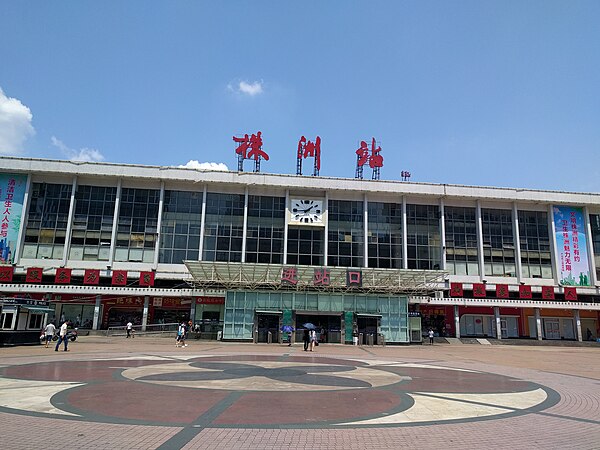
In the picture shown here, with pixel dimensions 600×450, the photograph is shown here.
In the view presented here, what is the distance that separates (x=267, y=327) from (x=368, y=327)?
361 inches

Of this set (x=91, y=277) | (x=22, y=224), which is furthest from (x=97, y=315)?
(x=22, y=224)

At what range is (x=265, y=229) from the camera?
53219 mm

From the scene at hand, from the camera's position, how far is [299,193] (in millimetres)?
54656

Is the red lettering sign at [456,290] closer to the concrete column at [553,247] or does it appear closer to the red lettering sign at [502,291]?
the red lettering sign at [502,291]

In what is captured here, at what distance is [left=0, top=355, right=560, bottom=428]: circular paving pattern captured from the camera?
9.34m

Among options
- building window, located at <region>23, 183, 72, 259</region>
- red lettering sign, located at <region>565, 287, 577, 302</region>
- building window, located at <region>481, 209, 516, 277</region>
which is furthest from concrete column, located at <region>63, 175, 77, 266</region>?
red lettering sign, located at <region>565, 287, 577, 302</region>

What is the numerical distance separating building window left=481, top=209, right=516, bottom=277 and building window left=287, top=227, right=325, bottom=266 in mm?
20229

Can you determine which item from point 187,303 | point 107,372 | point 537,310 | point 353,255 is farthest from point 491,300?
point 107,372

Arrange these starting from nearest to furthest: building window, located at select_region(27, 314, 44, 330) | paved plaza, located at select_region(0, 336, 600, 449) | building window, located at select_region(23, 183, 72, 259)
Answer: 1. paved plaza, located at select_region(0, 336, 600, 449)
2. building window, located at select_region(27, 314, 44, 330)
3. building window, located at select_region(23, 183, 72, 259)

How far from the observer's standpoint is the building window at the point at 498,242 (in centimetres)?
5428

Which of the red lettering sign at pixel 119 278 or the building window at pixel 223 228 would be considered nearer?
the red lettering sign at pixel 119 278

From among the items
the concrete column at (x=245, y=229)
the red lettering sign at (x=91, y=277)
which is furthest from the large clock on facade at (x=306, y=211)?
the red lettering sign at (x=91, y=277)

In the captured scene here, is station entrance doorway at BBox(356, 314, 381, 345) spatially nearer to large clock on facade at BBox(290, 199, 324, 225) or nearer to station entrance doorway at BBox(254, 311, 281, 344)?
station entrance doorway at BBox(254, 311, 281, 344)

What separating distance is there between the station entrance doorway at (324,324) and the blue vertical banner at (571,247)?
2989 centimetres
